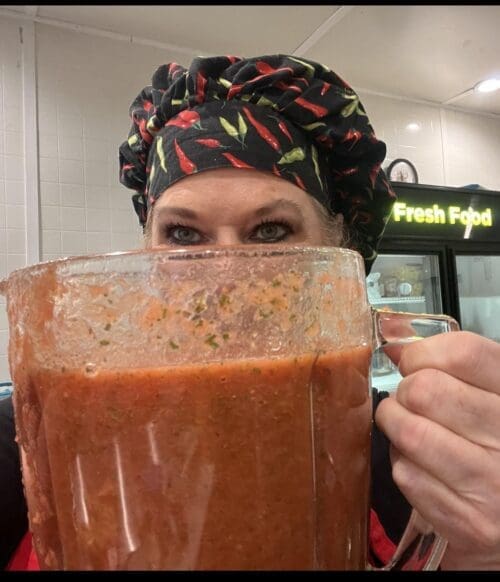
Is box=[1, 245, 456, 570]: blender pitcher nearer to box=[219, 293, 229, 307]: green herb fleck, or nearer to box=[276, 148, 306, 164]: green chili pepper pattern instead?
box=[219, 293, 229, 307]: green herb fleck

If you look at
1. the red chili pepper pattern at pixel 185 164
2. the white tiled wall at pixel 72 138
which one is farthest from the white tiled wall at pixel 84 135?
the red chili pepper pattern at pixel 185 164

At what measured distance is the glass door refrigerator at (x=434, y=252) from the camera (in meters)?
2.48

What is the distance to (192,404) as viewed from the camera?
273 mm

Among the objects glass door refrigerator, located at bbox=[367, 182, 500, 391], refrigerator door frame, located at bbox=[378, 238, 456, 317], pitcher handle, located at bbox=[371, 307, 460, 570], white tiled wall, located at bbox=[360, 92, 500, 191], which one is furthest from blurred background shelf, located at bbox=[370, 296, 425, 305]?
pitcher handle, located at bbox=[371, 307, 460, 570]

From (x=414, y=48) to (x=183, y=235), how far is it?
2061 millimetres

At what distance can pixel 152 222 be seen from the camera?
0.95m

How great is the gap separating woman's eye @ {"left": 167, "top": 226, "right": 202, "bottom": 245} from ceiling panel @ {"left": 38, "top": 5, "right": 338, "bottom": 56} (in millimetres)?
1484

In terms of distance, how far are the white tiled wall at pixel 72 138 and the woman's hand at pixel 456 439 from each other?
6.65 feet

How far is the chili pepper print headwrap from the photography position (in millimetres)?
867

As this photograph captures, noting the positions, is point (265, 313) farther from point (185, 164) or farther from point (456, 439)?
point (185, 164)

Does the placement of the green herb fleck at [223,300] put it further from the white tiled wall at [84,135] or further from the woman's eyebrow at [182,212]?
the white tiled wall at [84,135]

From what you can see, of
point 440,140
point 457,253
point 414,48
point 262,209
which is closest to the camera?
point 262,209

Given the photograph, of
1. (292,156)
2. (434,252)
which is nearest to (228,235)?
(292,156)

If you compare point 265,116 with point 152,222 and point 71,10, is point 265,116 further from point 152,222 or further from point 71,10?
point 71,10
